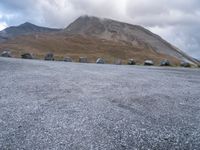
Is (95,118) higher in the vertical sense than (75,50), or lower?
lower

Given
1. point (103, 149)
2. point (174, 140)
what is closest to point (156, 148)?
point (174, 140)

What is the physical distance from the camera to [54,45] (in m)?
113

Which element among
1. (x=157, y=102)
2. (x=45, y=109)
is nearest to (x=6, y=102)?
(x=45, y=109)

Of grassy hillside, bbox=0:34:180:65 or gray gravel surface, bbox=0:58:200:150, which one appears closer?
gray gravel surface, bbox=0:58:200:150

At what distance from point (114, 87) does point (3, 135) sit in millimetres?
7709

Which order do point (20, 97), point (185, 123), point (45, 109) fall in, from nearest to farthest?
point (185, 123) < point (45, 109) < point (20, 97)

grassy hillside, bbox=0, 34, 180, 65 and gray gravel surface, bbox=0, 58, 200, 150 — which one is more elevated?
grassy hillside, bbox=0, 34, 180, 65

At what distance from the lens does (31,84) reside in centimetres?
1340

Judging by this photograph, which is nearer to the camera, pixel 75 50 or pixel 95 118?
pixel 95 118

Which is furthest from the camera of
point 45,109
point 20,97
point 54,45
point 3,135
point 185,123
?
point 54,45

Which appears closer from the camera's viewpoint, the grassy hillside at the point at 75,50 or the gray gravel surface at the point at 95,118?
the gray gravel surface at the point at 95,118

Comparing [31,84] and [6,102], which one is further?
[31,84]

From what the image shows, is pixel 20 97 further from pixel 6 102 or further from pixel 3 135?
pixel 3 135

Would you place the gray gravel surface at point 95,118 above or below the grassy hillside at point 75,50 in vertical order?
below
